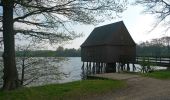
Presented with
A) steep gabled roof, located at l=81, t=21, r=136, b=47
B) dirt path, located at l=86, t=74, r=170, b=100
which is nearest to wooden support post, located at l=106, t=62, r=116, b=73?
steep gabled roof, located at l=81, t=21, r=136, b=47

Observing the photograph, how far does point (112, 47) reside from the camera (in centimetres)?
4028

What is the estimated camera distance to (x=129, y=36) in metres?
42.5

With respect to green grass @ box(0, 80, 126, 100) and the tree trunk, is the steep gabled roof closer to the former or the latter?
green grass @ box(0, 80, 126, 100)

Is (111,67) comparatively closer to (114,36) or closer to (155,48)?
(114,36)

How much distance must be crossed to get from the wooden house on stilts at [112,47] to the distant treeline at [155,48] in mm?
39242

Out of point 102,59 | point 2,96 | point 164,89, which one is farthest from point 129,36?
point 2,96

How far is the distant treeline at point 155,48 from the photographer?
8488cm

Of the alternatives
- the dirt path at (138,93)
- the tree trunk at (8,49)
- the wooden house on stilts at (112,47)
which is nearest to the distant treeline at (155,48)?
the wooden house on stilts at (112,47)

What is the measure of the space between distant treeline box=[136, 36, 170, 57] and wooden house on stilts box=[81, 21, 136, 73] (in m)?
39.2

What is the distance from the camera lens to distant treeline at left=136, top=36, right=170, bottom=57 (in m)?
84.9

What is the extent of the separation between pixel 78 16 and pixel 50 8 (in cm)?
121

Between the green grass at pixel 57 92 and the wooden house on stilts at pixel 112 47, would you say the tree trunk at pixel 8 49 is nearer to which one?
the green grass at pixel 57 92

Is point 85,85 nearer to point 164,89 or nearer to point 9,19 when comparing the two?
point 164,89

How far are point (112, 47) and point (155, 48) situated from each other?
56.1 metres
